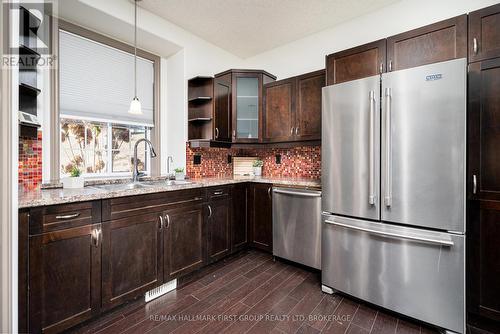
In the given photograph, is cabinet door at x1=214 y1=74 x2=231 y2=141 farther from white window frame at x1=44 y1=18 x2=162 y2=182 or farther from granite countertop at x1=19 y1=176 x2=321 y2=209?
white window frame at x1=44 y1=18 x2=162 y2=182

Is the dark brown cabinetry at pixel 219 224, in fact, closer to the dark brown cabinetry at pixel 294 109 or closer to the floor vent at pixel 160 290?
the floor vent at pixel 160 290

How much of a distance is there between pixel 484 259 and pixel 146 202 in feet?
8.37

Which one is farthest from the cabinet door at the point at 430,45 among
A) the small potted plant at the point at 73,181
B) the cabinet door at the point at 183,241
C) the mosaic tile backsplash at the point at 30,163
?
the mosaic tile backsplash at the point at 30,163

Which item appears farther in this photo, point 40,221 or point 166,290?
point 166,290

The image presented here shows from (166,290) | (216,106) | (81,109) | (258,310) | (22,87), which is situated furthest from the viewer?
(216,106)

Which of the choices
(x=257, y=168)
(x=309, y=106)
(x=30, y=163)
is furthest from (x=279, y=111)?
(x=30, y=163)

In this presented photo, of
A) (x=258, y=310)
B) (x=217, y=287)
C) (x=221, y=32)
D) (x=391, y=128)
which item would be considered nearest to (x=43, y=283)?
(x=217, y=287)

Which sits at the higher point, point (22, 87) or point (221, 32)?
point (221, 32)

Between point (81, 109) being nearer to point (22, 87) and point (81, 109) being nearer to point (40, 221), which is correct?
point (22, 87)

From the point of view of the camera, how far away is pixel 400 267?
172 cm

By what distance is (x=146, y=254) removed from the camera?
1932 mm

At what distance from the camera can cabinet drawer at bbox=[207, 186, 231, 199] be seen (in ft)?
8.16

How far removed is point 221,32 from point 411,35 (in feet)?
7.11

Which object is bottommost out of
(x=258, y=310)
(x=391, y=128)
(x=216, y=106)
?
(x=258, y=310)
